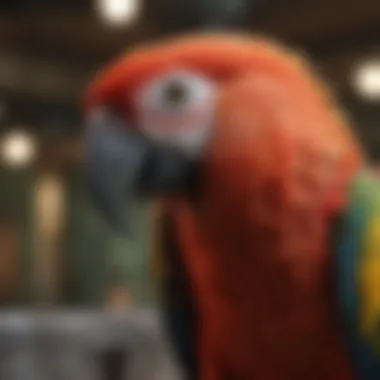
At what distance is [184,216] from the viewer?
0.80 metres

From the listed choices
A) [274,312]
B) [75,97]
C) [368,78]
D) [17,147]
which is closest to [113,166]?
[274,312]

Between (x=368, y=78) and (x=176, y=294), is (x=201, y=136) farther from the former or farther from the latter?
(x=368, y=78)

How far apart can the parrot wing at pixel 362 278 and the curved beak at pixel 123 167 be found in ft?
0.40

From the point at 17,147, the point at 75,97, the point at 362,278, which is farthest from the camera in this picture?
the point at 17,147

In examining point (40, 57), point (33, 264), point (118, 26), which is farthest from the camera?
point (33, 264)

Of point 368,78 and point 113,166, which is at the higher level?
point 368,78

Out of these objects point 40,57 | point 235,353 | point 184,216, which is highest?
point 40,57

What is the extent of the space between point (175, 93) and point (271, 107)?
7 cm

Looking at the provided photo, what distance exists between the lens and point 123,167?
73cm

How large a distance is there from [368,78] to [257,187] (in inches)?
81.2

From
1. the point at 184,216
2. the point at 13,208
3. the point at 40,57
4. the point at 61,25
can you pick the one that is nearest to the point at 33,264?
the point at 13,208

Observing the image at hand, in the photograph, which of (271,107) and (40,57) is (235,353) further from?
(40,57)

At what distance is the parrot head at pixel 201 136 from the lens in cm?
74

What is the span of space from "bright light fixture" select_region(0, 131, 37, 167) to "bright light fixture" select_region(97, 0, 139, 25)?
4.84ft
